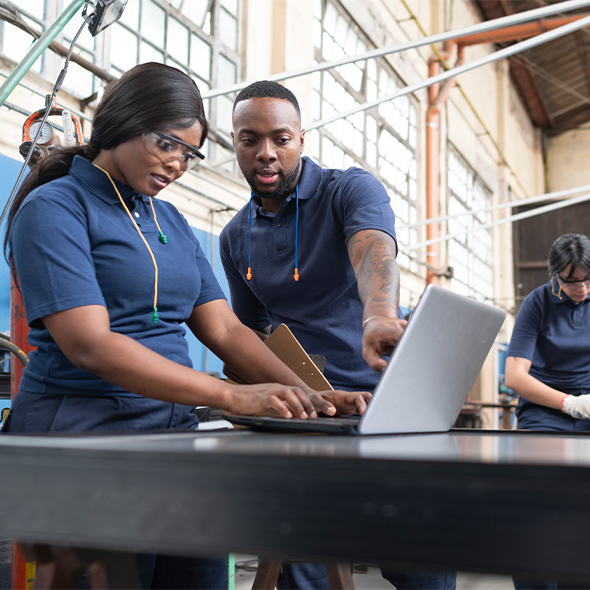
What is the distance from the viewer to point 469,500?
444mm

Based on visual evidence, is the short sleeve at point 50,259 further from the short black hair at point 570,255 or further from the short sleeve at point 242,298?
the short black hair at point 570,255

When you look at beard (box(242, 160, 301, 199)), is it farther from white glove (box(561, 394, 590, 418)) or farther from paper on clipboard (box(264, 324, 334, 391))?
white glove (box(561, 394, 590, 418))

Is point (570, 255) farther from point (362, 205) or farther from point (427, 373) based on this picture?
point (427, 373)

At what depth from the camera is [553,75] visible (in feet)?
41.8

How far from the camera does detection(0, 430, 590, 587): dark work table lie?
43 cm

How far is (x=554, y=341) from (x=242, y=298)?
141 cm

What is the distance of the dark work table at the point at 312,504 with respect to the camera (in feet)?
1.42

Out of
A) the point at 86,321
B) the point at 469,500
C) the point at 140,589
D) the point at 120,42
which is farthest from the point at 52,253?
the point at 120,42

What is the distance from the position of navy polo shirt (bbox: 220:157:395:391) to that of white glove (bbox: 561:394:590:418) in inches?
45.7

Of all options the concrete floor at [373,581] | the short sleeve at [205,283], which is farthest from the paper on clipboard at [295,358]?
the concrete floor at [373,581]

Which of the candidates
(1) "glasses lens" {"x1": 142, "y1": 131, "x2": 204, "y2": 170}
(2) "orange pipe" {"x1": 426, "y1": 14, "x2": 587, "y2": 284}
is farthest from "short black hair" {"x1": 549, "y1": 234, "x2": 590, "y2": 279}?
(2) "orange pipe" {"x1": 426, "y1": 14, "x2": 587, "y2": 284}

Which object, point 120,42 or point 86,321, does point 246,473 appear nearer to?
point 86,321

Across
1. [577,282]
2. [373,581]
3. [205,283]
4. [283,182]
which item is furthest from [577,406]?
[205,283]

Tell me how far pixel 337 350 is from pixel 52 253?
0.80 meters
